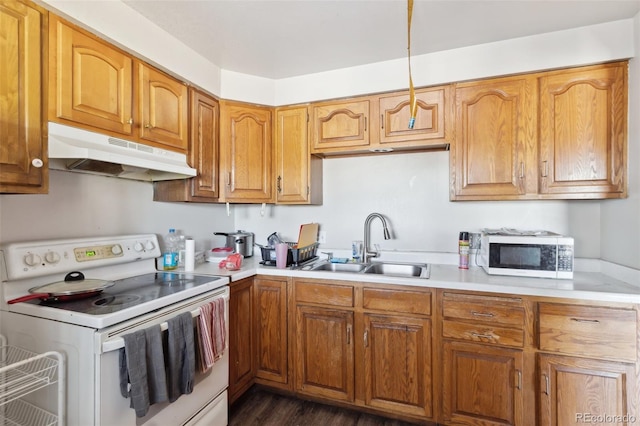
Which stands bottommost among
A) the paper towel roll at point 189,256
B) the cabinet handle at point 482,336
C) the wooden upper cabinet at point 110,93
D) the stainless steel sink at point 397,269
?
the cabinet handle at point 482,336

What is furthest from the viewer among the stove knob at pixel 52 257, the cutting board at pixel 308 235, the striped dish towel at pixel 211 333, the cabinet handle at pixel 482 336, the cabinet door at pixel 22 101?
the cutting board at pixel 308 235

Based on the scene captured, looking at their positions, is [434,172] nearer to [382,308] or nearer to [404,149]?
[404,149]

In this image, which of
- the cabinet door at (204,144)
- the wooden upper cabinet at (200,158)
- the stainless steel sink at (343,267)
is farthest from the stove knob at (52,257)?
the stainless steel sink at (343,267)

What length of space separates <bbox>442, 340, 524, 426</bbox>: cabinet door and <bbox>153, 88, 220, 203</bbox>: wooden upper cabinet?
187 cm

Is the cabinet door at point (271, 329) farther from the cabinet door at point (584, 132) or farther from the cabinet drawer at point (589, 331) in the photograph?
the cabinet door at point (584, 132)

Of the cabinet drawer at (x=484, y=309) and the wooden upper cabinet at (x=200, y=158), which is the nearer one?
the cabinet drawer at (x=484, y=309)

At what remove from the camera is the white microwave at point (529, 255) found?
5.65ft

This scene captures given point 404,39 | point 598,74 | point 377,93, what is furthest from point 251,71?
point 598,74

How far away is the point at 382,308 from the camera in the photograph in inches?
72.3

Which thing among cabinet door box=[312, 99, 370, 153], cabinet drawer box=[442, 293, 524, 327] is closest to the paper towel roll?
cabinet door box=[312, 99, 370, 153]

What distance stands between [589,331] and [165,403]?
81.7 inches

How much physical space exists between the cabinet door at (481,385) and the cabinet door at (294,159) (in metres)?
1.45

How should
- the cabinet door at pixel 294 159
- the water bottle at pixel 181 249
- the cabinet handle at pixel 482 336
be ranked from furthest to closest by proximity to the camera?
the cabinet door at pixel 294 159
the water bottle at pixel 181 249
the cabinet handle at pixel 482 336

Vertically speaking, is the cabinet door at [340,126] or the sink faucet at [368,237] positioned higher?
the cabinet door at [340,126]
